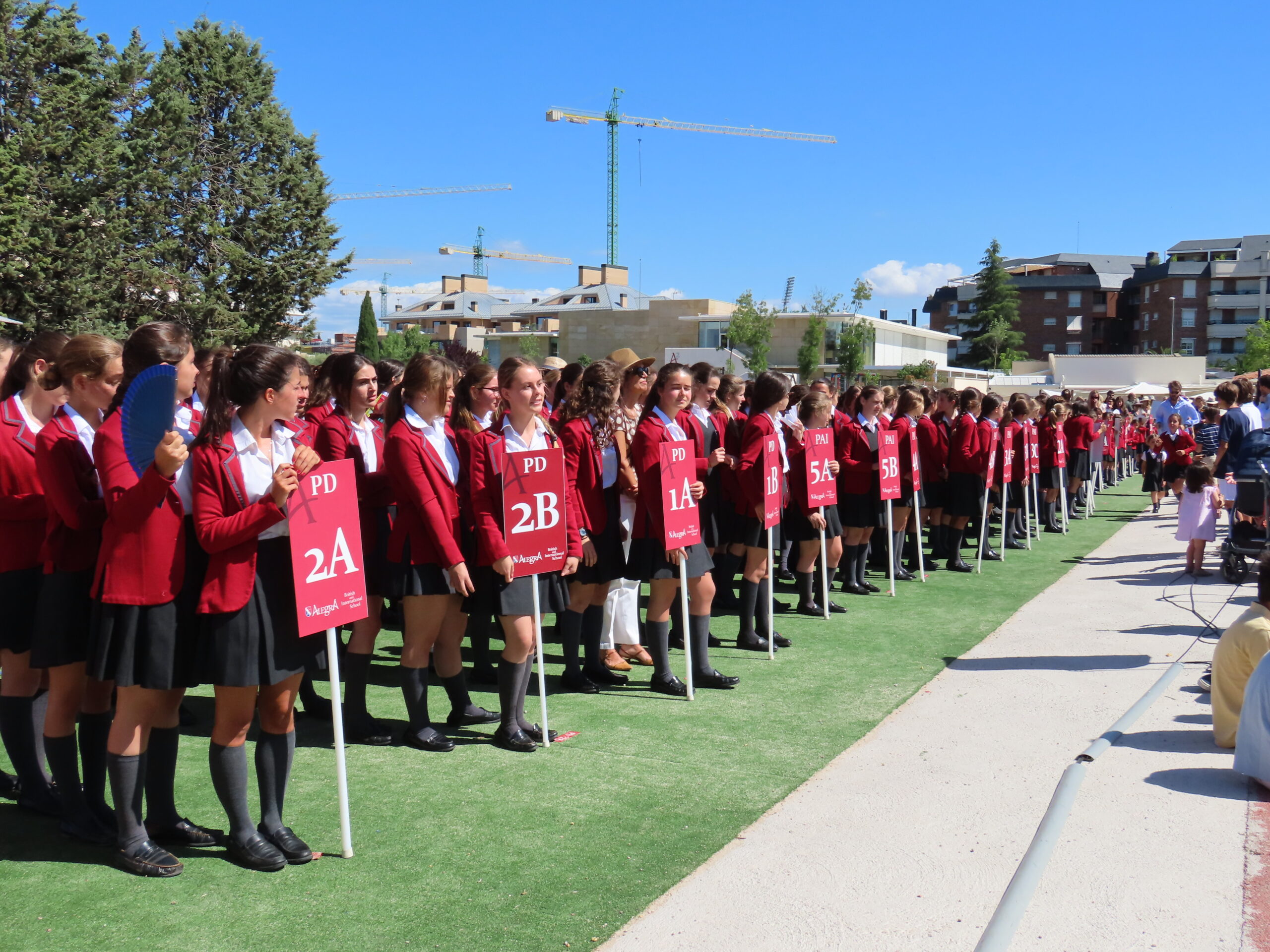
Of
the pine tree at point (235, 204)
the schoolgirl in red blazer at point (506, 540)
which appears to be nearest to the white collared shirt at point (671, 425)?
the schoolgirl in red blazer at point (506, 540)

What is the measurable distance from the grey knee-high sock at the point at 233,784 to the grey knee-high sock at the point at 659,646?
312 cm

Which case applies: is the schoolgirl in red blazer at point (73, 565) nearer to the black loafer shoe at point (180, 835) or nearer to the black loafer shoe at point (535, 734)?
the black loafer shoe at point (180, 835)

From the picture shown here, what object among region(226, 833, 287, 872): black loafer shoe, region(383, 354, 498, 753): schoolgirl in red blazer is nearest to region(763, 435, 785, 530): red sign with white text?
region(383, 354, 498, 753): schoolgirl in red blazer

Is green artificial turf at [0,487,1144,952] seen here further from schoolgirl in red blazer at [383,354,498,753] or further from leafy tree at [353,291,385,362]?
leafy tree at [353,291,385,362]

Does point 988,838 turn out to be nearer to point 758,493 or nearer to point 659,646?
point 659,646

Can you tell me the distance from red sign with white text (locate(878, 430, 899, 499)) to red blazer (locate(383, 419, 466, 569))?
5740mm

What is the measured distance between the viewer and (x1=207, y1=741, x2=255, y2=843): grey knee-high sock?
3941 mm

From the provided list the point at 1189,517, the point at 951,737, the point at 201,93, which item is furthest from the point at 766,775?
the point at 201,93

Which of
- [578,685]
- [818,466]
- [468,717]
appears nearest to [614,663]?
[578,685]

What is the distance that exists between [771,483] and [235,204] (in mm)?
35287

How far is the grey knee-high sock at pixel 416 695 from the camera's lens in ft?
18.1

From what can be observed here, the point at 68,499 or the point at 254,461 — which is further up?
the point at 254,461

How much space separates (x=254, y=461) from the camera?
3861 mm

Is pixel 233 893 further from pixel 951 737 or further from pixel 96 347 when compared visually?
pixel 951 737
